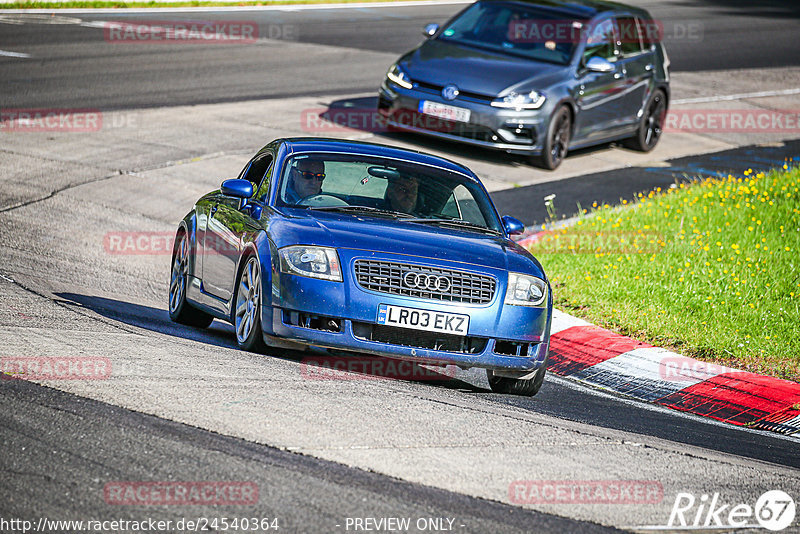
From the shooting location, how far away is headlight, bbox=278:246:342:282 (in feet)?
23.4

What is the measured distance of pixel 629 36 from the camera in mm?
18266

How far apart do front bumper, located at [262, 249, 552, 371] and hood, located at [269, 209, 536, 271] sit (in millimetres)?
99

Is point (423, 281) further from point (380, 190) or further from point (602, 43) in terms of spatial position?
point (602, 43)

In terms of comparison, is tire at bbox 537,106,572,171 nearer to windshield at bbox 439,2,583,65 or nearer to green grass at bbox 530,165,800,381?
windshield at bbox 439,2,583,65

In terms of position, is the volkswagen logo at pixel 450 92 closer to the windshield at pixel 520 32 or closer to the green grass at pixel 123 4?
the windshield at pixel 520 32

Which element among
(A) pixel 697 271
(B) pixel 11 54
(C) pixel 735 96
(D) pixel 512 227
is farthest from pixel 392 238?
(C) pixel 735 96

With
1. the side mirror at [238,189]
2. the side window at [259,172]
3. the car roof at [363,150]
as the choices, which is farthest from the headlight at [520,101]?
the side mirror at [238,189]

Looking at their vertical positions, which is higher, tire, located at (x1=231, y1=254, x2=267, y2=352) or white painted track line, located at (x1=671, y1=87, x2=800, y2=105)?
tire, located at (x1=231, y1=254, x2=267, y2=352)

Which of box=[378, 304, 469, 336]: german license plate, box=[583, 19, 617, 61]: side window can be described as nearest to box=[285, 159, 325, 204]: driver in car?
box=[378, 304, 469, 336]: german license plate

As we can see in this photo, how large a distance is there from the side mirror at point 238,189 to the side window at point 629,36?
10.9 m

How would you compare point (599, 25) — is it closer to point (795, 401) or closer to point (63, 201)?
point (63, 201)

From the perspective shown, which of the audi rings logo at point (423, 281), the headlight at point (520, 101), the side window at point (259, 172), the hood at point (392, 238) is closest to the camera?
the audi rings logo at point (423, 281)

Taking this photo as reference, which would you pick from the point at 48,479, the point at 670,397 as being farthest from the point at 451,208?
the point at 48,479

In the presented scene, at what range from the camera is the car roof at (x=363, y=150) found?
28.2 feet
